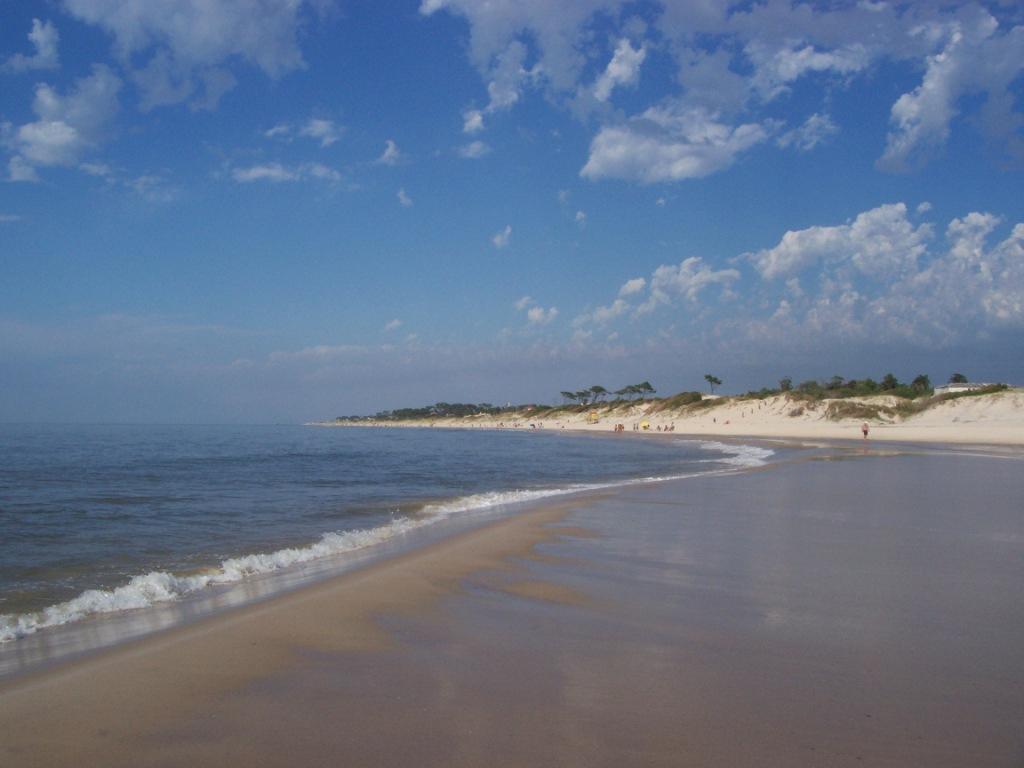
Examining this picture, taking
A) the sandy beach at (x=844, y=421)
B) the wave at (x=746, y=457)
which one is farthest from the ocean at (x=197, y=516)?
the sandy beach at (x=844, y=421)

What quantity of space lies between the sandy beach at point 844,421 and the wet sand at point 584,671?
122ft

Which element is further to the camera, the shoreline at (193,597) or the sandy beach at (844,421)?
the sandy beach at (844,421)

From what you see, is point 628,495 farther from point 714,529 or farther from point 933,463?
point 933,463

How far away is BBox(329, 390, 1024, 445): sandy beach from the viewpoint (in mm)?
41938

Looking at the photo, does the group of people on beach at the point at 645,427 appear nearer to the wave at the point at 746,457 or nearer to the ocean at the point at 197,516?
the wave at the point at 746,457

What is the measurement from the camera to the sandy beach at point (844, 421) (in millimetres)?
41938

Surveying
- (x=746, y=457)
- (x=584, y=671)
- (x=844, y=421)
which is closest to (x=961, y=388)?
(x=844, y=421)

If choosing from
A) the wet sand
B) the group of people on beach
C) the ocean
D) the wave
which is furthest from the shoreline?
the group of people on beach

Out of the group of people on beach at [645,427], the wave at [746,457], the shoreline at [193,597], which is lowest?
the group of people on beach at [645,427]

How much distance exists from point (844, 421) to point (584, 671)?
6145 cm

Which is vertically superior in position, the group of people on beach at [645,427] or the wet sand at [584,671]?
the wet sand at [584,671]

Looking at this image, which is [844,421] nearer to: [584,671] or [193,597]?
[193,597]

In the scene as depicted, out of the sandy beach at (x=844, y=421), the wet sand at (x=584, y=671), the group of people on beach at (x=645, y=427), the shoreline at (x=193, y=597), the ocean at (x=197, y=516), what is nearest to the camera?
the wet sand at (x=584, y=671)

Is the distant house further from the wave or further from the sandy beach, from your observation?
the wave
